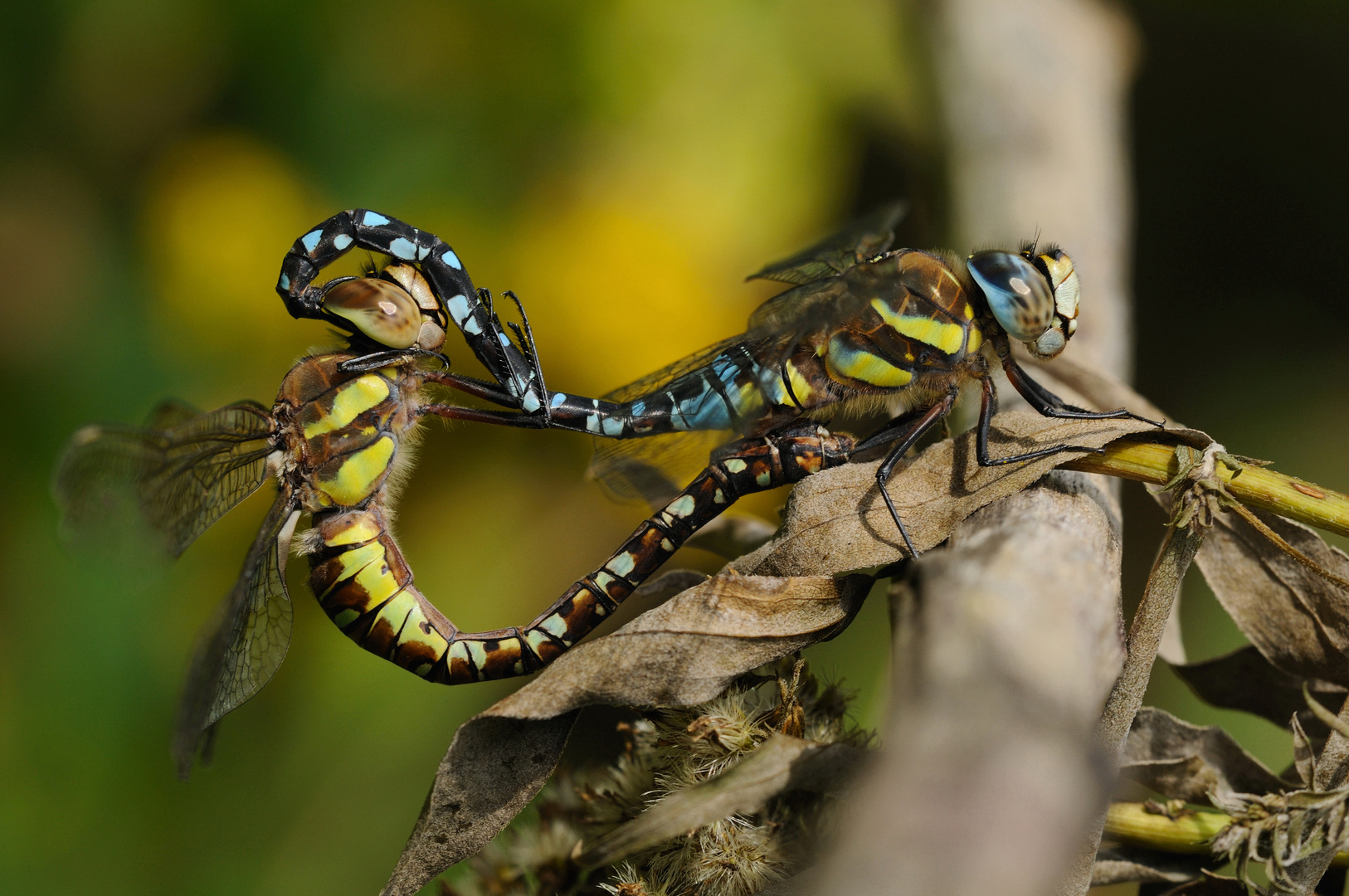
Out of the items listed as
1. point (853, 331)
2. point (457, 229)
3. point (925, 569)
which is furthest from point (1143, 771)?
point (457, 229)

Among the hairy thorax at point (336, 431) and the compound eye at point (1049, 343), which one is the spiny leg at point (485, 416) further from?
the compound eye at point (1049, 343)

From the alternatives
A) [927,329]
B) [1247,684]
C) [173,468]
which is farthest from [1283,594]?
[173,468]

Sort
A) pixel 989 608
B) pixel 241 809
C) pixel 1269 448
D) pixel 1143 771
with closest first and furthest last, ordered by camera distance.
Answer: pixel 989 608 → pixel 1143 771 → pixel 241 809 → pixel 1269 448

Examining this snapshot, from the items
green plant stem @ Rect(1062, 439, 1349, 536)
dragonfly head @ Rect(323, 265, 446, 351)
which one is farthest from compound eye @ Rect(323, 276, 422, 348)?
green plant stem @ Rect(1062, 439, 1349, 536)

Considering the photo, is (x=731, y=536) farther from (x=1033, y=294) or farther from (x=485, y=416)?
(x=1033, y=294)

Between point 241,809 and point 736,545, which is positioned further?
point 241,809

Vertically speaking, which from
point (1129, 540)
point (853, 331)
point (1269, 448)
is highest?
point (853, 331)

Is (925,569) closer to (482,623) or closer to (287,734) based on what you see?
(482,623)
